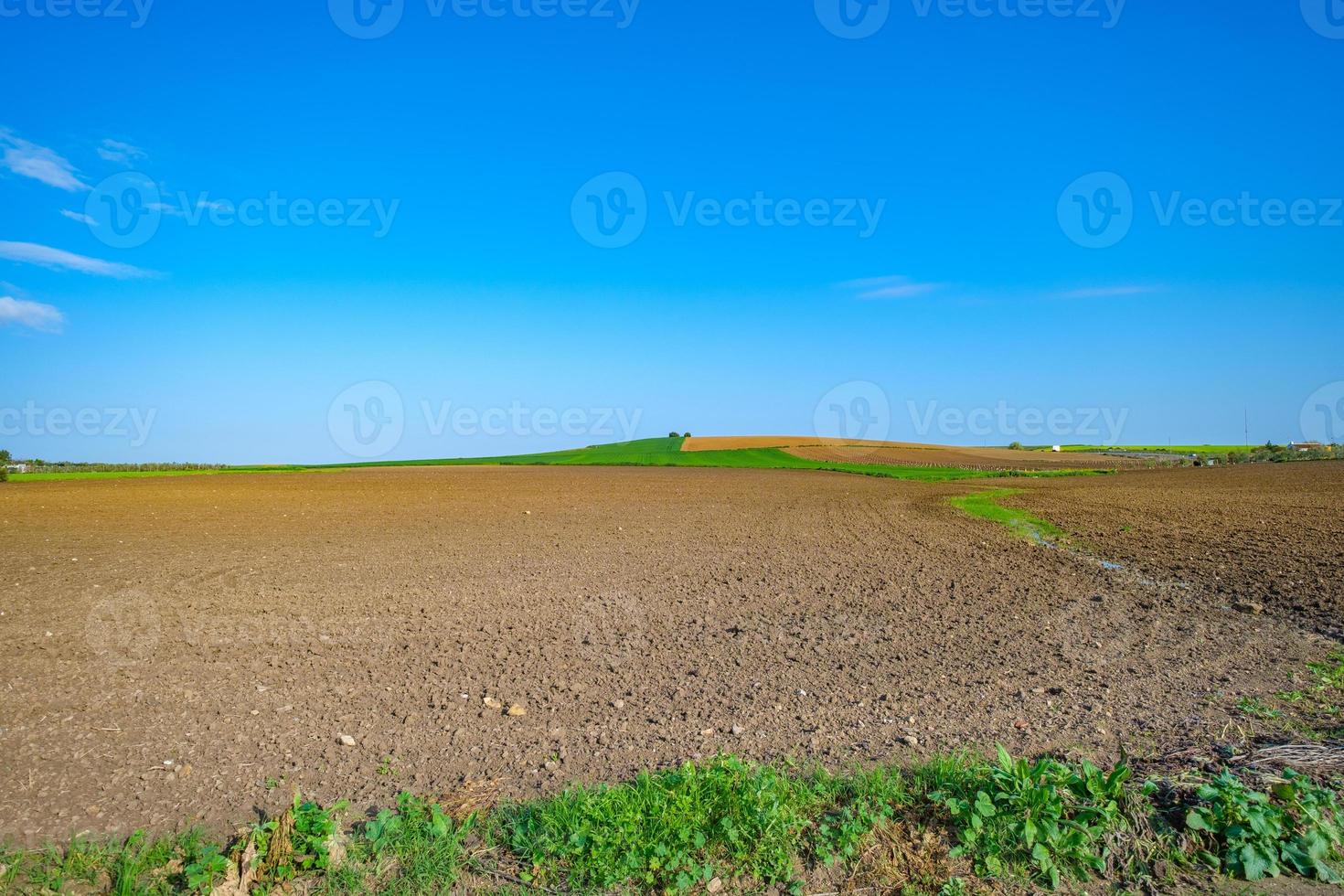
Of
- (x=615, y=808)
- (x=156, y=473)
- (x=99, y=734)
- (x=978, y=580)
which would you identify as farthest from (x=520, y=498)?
(x=156, y=473)

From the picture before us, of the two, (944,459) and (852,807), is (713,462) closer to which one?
(944,459)

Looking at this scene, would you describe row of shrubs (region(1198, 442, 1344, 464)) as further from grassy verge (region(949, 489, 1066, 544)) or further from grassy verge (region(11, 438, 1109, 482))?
grassy verge (region(949, 489, 1066, 544))

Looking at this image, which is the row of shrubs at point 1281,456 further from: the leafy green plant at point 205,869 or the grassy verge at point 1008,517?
the leafy green plant at point 205,869

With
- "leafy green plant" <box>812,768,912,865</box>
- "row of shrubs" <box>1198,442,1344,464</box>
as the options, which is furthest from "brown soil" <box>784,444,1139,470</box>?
"leafy green plant" <box>812,768,912,865</box>

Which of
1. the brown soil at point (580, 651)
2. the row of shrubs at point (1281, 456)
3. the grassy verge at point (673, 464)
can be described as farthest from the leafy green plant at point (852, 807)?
the row of shrubs at point (1281, 456)

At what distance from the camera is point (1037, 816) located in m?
4.67

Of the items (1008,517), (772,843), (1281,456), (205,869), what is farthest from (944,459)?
(205,869)

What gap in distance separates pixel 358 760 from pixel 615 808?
2285 millimetres

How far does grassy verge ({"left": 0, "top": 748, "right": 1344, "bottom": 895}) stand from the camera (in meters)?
4.36

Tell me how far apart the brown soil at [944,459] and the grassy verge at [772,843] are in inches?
2298

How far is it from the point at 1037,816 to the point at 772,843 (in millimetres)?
1623

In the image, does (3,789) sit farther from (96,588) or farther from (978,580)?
(978,580)

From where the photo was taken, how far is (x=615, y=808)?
480cm

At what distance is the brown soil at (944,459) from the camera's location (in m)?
63.2
